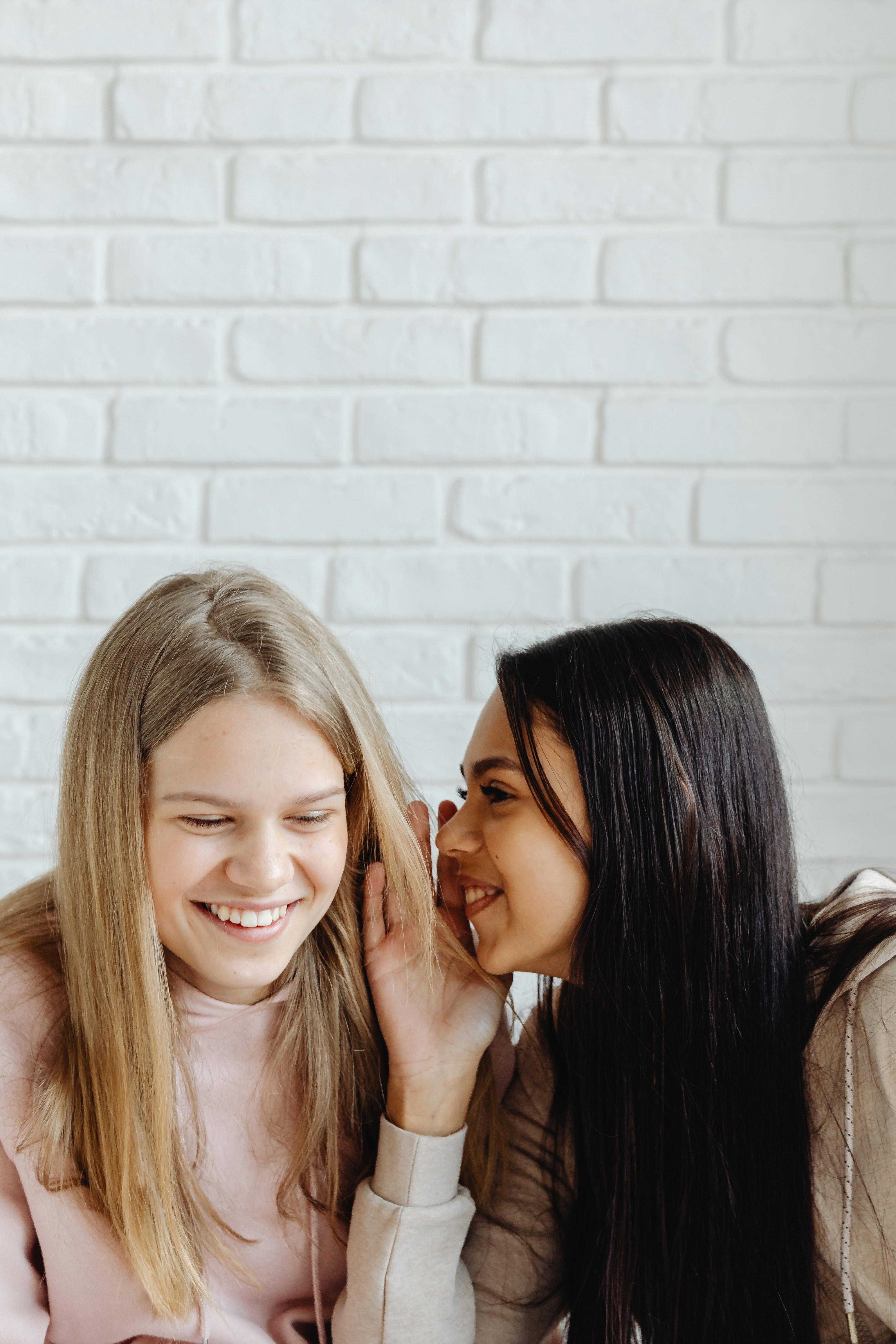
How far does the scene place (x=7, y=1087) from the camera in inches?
45.8

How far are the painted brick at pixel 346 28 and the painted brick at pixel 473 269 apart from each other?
0.24m

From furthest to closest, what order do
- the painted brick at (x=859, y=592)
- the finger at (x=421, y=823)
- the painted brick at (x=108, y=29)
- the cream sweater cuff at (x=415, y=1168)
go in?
1. the painted brick at (x=859, y=592)
2. the painted brick at (x=108, y=29)
3. the finger at (x=421, y=823)
4. the cream sweater cuff at (x=415, y=1168)

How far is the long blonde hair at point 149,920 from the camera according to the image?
44.9 inches

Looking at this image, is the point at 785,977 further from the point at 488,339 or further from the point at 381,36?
the point at 381,36

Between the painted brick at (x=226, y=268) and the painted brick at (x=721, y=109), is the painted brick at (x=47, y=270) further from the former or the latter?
the painted brick at (x=721, y=109)

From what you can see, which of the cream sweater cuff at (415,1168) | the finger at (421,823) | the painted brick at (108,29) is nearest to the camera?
the cream sweater cuff at (415,1168)

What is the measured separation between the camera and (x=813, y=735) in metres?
1.70

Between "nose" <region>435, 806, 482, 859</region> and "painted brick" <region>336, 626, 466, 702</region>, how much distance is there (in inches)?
15.6

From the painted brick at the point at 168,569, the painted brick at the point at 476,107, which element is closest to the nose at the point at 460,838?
the painted brick at the point at 168,569

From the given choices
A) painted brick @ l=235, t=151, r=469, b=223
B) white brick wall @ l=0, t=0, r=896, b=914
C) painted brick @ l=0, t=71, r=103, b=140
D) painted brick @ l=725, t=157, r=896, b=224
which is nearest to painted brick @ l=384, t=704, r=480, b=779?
white brick wall @ l=0, t=0, r=896, b=914

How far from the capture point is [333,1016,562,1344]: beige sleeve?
1181mm

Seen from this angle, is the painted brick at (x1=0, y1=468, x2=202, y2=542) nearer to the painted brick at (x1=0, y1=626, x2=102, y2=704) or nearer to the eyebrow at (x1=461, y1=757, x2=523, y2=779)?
the painted brick at (x1=0, y1=626, x2=102, y2=704)

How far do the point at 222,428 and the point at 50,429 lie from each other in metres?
0.23

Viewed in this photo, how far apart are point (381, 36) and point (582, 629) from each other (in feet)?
2.85
